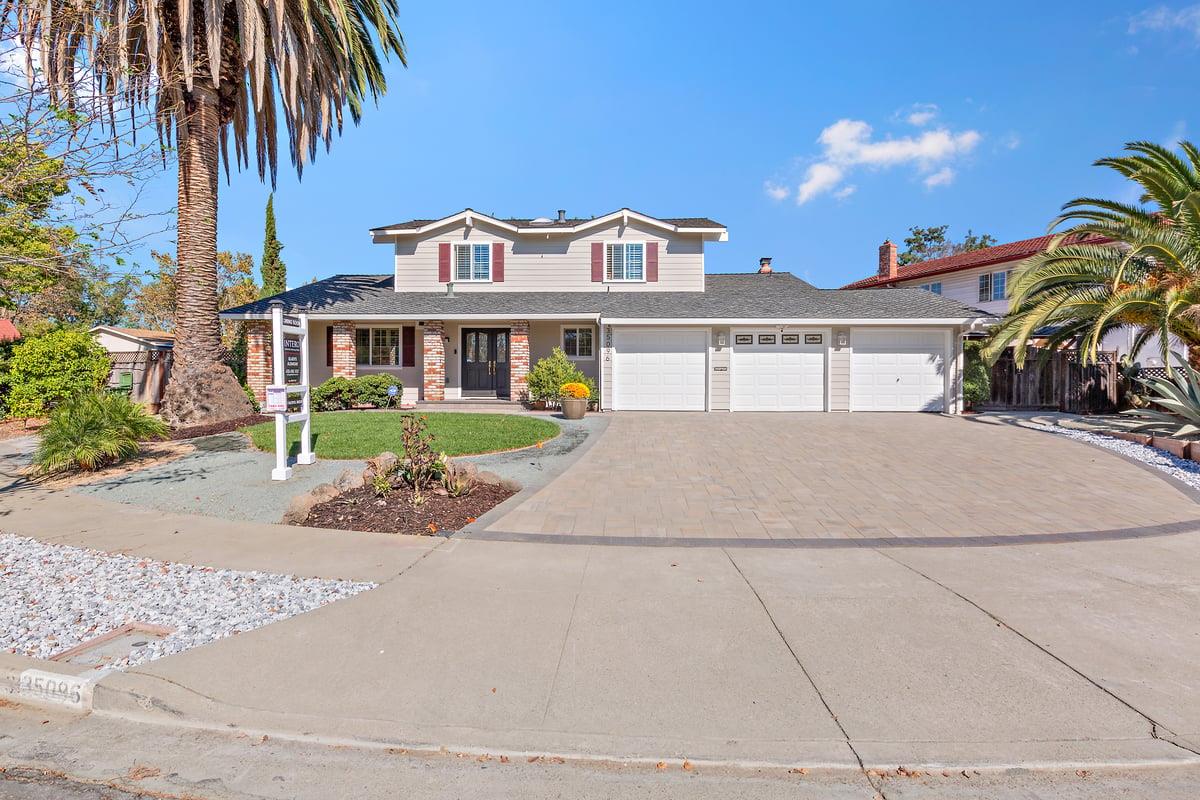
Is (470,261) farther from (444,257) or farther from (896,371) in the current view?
(896,371)

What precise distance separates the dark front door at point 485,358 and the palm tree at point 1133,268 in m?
14.1

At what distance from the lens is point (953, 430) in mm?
13711

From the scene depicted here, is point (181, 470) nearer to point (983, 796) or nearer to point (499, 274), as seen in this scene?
point (983, 796)

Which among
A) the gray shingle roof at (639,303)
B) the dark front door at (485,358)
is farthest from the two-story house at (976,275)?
the dark front door at (485,358)

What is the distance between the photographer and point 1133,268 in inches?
504

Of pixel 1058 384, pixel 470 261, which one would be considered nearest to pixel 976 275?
pixel 1058 384

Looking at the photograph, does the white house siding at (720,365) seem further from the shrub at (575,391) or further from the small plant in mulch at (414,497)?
the small plant in mulch at (414,497)

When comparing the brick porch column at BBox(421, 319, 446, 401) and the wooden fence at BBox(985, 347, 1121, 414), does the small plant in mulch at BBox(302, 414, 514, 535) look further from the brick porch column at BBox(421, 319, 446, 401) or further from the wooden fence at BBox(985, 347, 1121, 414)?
the wooden fence at BBox(985, 347, 1121, 414)

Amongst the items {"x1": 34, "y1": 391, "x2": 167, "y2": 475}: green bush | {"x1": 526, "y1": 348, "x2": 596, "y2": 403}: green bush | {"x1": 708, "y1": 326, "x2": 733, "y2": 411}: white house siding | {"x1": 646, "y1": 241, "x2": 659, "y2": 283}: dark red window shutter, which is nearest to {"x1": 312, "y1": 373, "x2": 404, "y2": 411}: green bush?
{"x1": 526, "y1": 348, "x2": 596, "y2": 403}: green bush

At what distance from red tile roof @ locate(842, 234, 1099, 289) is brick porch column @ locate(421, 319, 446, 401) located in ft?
84.9

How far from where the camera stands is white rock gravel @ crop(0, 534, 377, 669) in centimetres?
375

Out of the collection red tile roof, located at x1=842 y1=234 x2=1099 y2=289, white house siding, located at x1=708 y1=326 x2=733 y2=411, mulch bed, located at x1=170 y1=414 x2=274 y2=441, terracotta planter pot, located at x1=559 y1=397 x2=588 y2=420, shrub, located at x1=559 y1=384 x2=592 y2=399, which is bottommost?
mulch bed, located at x1=170 y1=414 x2=274 y2=441

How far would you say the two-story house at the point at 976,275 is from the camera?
1106 inches

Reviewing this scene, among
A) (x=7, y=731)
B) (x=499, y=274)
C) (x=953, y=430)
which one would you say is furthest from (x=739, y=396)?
(x=7, y=731)
